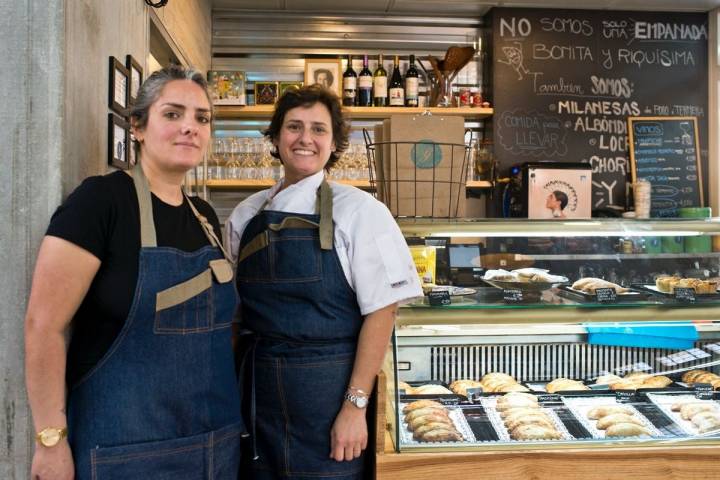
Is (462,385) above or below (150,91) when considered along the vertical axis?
below

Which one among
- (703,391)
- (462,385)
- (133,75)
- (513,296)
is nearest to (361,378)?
(513,296)

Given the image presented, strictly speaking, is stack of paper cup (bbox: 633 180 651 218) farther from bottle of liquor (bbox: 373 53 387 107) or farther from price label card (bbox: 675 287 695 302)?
price label card (bbox: 675 287 695 302)

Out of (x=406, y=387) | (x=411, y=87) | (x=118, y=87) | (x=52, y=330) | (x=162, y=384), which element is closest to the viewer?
(x=52, y=330)

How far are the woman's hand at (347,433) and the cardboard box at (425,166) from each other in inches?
26.0

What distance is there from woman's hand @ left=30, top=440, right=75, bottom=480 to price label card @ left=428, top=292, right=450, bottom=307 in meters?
0.97

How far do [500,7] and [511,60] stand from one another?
0.38 meters

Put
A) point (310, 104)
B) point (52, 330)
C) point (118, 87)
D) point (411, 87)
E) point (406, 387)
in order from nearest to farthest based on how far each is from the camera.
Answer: point (52, 330)
point (310, 104)
point (118, 87)
point (406, 387)
point (411, 87)

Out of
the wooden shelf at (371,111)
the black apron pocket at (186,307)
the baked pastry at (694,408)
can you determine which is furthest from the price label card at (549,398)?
the wooden shelf at (371,111)

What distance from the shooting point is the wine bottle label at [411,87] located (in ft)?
14.5

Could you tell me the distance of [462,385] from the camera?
214cm

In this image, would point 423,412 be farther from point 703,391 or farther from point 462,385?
point 703,391

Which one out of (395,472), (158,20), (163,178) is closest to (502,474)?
(395,472)

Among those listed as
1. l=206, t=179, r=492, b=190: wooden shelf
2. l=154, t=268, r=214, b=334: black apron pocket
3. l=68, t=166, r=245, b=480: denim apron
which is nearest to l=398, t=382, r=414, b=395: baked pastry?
l=68, t=166, r=245, b=480: denim apron

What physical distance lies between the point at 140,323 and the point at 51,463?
1.07ft
